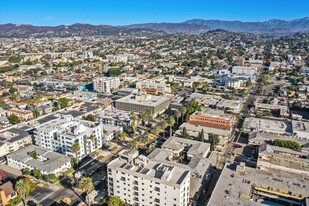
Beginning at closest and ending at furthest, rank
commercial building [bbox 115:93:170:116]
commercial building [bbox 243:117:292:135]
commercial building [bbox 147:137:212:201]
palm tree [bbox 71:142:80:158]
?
1. commercial building [bbox 147:137:212:201]
2. palm tree [bbox 71:142:80:158]
3. commercial building [bbox 243:117:292:135]
4. commercial building [bbox 115:93:170:116]

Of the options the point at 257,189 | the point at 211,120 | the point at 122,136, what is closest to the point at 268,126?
the point at 211,120

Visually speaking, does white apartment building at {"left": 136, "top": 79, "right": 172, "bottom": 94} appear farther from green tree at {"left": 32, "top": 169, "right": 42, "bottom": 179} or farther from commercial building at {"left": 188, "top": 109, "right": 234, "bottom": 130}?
green tree at {"left": 32, "top": 169, "right": 42, "bottom": 179}

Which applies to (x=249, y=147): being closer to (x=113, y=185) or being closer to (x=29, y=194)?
(x=113, y=185)

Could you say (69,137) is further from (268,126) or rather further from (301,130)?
(301,130)

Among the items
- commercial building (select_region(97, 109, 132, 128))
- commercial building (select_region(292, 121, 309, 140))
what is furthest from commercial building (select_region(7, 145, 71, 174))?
commercial building (select_region(292, 121, 309, 140))

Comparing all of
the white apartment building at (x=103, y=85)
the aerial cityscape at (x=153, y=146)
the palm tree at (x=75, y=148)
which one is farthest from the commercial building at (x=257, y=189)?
the white apartment building at (x=103, y=85)

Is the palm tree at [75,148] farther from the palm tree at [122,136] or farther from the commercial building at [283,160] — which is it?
the commercial building at [283,160]

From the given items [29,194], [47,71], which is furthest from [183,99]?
[47,71]
